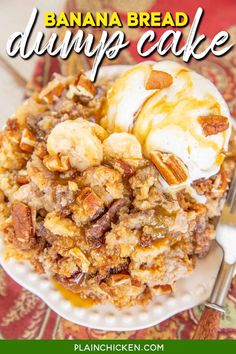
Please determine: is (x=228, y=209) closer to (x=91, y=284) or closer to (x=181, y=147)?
(x=181, y=147)

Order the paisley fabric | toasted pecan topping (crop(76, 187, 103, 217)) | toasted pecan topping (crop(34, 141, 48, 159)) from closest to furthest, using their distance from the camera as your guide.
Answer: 1. toasted pecan topping (crop(76, 187, 103, 217))
2. toasted pecan topping (crop(34, 141, 48, 159))
3. the paisley fabric

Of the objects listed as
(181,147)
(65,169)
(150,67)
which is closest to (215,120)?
(181,147)

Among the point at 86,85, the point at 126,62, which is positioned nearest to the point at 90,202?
the point at 86,85

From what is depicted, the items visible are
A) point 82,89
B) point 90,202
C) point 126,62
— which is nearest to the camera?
point 90,202

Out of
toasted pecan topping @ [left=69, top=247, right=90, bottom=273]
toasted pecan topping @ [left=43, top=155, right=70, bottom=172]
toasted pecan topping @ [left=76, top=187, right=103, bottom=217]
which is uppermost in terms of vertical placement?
toasted pecan topping @ [left=43, top=155, right=70, bottom=172]

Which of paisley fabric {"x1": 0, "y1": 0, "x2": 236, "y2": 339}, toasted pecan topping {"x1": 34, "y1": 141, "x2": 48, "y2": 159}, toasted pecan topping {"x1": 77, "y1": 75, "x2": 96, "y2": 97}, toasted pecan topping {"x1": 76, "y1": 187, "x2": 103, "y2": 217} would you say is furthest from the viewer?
paisley fabric {"x1": 0, "y1": 0, "x2": 236, "y2": 339}

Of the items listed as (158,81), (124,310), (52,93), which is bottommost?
(124,310)

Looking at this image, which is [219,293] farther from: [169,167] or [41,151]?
[41,151]

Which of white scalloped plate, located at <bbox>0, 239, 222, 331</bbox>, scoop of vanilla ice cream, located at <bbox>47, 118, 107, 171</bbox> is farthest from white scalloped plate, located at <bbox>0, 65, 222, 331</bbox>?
scoop of vanilla ice cream, located at <bbox>47, 118, 107, 171</bbox>

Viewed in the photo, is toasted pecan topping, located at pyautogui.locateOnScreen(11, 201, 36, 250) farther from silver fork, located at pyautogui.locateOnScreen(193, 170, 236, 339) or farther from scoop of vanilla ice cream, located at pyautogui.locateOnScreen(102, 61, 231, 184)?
silver fork, located at pyautogui.locateOnScreen(193, 170, 236, 339)
